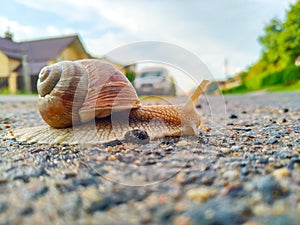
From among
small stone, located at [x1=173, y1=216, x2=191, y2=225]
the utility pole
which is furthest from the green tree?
small stone, located at [x1=173, y1=216, x2=191, y2=225]

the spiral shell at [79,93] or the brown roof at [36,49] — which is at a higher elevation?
the brown roof at [36,49]

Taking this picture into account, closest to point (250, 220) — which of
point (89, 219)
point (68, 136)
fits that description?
point (89, 219)

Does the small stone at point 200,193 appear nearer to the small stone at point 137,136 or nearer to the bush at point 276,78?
the small stone at point 137,136

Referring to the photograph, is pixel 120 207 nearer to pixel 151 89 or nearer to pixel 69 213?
pixel 69 213

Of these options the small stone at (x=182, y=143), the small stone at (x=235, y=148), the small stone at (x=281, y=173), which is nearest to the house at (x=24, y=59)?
the small stone at (x=182, y=143)

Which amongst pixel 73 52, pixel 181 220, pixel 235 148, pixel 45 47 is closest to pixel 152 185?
pixel 181 220
